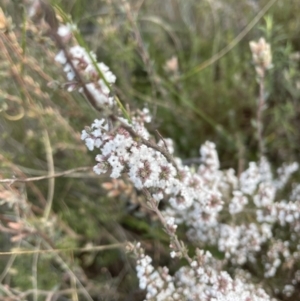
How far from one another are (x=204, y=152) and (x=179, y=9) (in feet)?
2.48

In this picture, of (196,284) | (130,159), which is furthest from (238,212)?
(130,159)

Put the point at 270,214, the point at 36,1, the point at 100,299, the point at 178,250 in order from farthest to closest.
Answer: the point at 100,299
the point at 270,214
the point at 178,250
the point at 36,1

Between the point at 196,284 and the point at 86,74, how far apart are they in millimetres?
454

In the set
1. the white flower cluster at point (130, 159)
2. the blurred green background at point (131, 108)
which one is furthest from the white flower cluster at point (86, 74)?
the blurred green background at point (131, 108)

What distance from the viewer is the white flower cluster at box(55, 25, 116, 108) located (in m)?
0.56

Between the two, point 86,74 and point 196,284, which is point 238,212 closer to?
point 196,284

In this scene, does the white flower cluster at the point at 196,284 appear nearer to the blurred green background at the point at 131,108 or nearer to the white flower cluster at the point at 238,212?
the white flower cluster at the point at 238,212

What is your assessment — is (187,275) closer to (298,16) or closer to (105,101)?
(105,101)

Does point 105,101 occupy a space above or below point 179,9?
below

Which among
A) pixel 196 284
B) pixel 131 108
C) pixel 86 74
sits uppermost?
pixel 131 108

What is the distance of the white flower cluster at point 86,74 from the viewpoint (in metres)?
0.56

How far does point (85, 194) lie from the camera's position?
4.13ft

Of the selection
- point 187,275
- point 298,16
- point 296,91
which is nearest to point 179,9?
point 298,16

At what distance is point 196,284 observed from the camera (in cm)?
80
